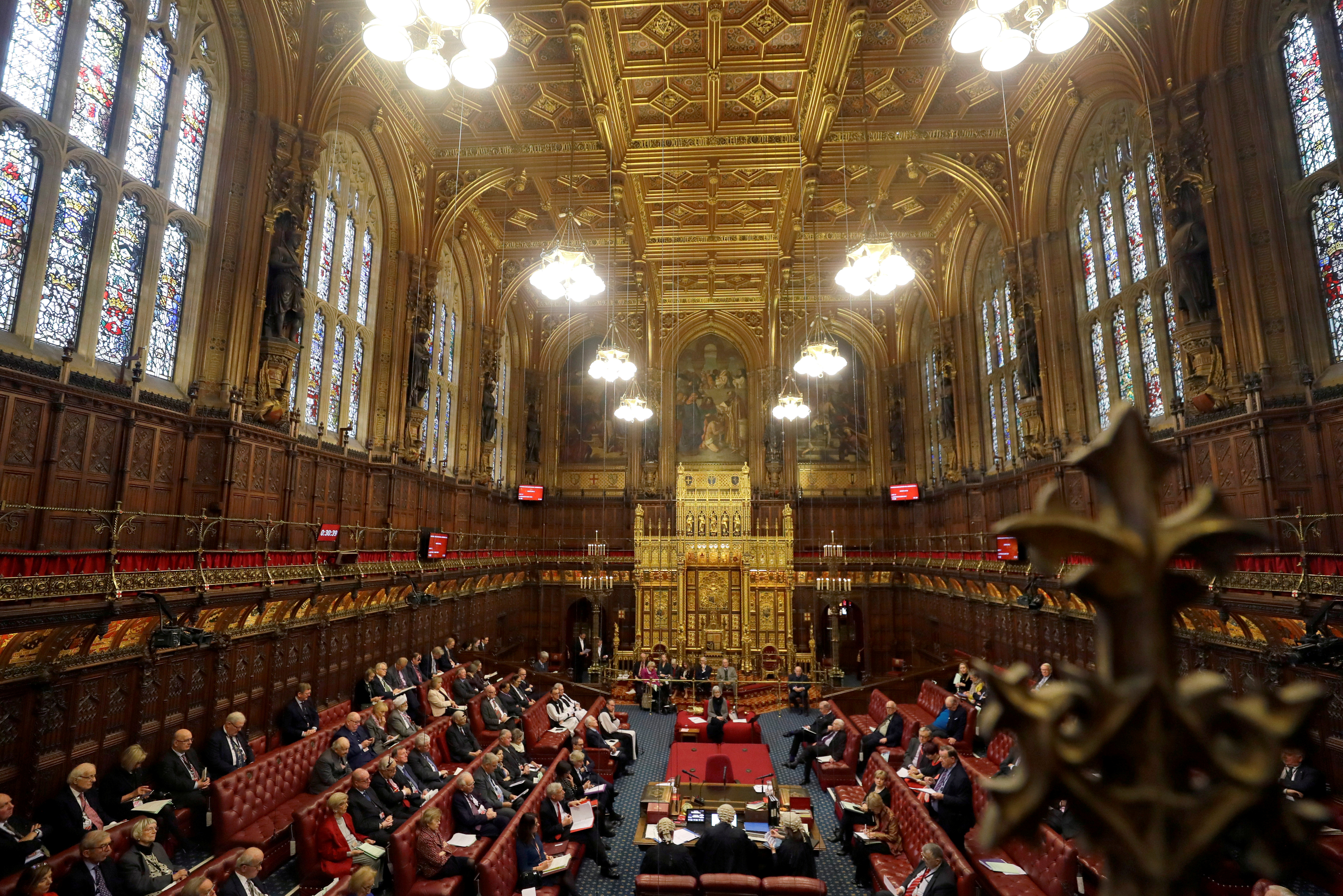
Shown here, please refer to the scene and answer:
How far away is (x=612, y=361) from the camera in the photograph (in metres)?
14.1

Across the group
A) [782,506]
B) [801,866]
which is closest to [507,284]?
[782,506]

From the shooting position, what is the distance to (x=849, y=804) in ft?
30.5

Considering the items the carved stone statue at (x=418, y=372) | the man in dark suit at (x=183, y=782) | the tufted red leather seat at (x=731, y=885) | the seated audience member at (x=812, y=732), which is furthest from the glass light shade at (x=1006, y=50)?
the carved stone statue at (x=418, y=372)

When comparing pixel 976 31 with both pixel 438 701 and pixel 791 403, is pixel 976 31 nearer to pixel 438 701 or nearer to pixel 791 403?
pixel 791 403

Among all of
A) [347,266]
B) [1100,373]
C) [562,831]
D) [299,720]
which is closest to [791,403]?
[1100,373]

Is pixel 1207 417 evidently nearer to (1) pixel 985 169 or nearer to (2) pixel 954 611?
(1) pixel 985 169

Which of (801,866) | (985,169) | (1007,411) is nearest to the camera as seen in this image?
(801,866)

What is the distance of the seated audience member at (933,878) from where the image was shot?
A: 595 centimetres

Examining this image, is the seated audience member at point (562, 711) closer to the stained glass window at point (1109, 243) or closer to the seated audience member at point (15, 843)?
the seated audience member at point (15, 843)

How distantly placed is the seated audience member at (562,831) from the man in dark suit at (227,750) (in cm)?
385

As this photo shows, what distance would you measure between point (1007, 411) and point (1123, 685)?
62.8ft

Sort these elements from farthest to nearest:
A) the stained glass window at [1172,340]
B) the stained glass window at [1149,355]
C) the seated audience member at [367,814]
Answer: the stained glass window at [1149,355] < the stained glass window at [1172,340] < the seated audience member at [367,814]

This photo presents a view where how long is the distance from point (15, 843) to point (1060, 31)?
1227 cm

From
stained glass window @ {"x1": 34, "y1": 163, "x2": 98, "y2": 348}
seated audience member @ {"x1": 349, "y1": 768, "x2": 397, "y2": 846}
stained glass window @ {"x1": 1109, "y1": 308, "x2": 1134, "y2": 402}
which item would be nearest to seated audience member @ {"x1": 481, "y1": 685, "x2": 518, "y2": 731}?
seated audience member @ {"x1": 349, "y1": 768, "x2": 397, "y2": 846}
